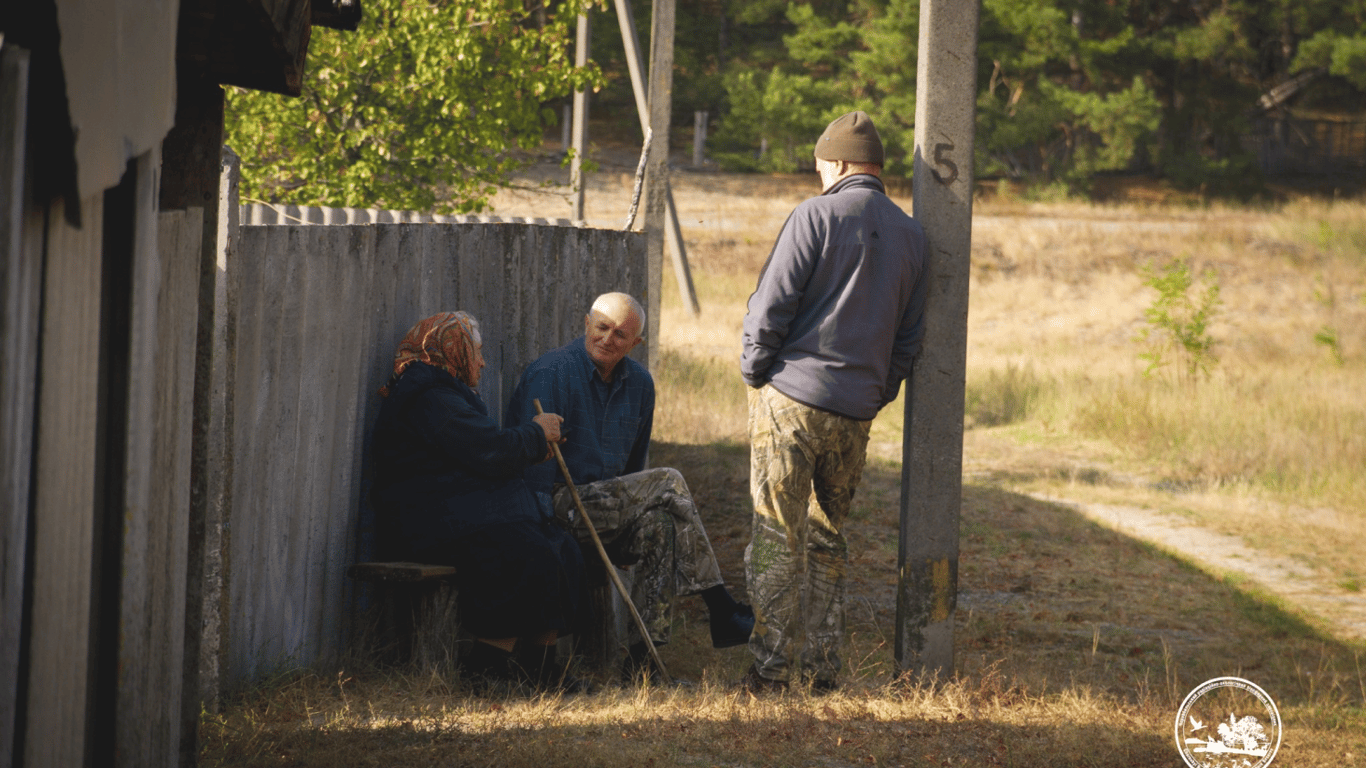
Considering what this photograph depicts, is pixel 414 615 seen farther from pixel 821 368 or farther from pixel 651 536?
pixel 821 368

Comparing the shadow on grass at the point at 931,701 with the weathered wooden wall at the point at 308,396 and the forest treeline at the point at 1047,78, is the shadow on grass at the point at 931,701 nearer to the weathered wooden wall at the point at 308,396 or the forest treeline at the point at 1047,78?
the weathered wooden wall at the point at 308,396

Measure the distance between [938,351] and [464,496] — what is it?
5.69 feet

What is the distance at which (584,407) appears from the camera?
4.88m

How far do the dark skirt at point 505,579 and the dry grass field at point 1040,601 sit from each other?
0.26 m

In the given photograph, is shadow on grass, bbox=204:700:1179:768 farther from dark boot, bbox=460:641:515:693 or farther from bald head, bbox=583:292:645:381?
bald head, bbox=583:292:645:381

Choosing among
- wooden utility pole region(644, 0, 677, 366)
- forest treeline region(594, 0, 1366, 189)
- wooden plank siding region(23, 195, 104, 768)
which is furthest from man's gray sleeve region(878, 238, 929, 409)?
forest treeline region(594, 0, 1366, 189)

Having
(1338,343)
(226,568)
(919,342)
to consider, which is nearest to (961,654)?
(919,342)

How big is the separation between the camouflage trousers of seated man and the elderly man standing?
0.60 metres

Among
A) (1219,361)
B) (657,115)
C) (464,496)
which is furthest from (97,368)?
(1219,361)

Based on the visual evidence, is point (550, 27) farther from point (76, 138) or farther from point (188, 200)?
point (76, 138)

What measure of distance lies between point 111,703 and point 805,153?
3084 centimetres

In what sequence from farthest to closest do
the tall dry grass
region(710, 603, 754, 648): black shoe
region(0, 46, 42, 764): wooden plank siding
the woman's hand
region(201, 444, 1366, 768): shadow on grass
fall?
the tall dry grass, region(710, 603, 754, 648): black shoe, the woman's hand, region(201, 444, 1366, 768): shadow on grass, region(0, 46, 42, 764): wooden plank siding

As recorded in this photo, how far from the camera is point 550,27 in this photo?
389 inches

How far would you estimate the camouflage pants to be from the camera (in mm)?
4098
